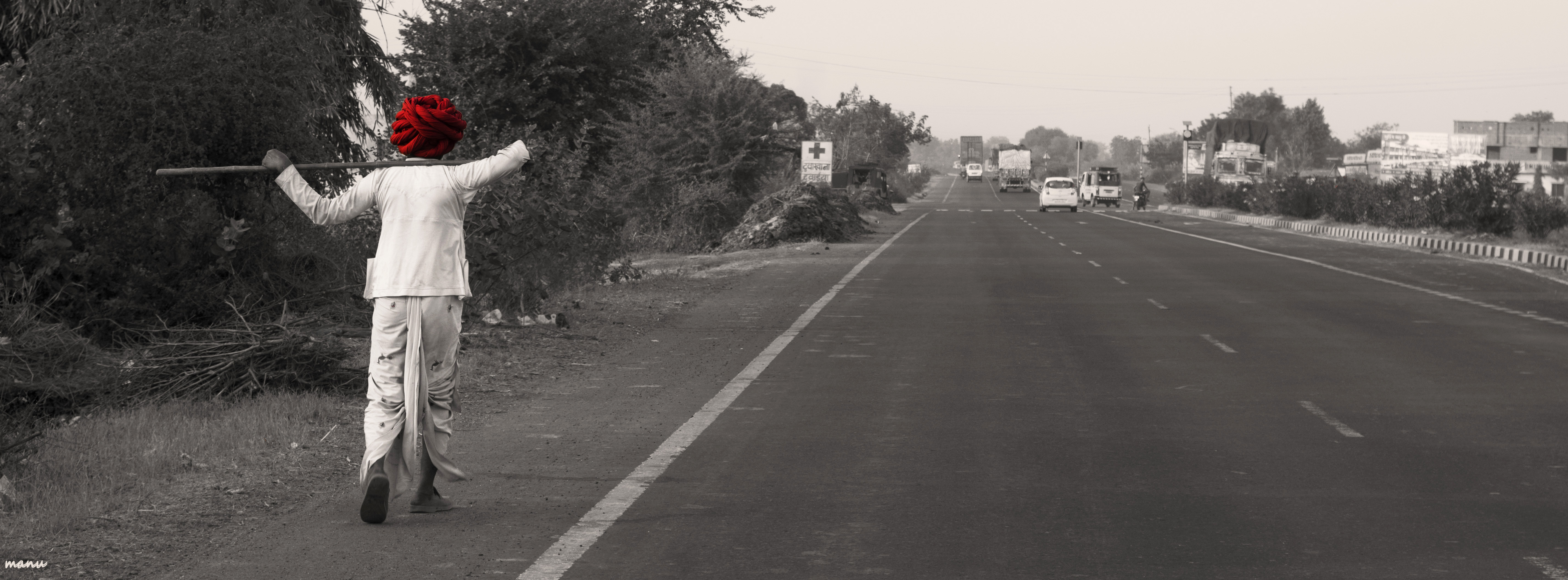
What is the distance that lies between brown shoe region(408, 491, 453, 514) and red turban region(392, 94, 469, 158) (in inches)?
56.1

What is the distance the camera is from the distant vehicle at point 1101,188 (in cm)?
7556

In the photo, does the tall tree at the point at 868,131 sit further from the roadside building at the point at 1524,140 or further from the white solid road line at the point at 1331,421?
the white solid road line at the point at 1331,421

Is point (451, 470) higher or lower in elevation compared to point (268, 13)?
lower

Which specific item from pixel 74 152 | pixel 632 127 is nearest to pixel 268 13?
pixel 74 152

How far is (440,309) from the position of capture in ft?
19.3

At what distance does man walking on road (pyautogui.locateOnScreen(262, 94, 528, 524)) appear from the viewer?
5836 mm

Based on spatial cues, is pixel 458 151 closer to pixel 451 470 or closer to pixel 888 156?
pixel 451 470

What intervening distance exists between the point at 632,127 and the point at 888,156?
80424 mm

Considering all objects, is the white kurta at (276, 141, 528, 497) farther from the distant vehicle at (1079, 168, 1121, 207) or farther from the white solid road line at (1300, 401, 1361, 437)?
the distant vehicle at (1079, 168, 1121, 207)

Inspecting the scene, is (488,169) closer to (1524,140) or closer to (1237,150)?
(1237,150)

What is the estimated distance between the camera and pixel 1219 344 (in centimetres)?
1303

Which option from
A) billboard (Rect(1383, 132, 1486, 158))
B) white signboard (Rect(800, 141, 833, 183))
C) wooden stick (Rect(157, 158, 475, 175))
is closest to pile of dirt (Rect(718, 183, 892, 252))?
white signboard (Rect(800, 141, 833, 183))

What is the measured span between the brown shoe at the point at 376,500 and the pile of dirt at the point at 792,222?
27472mm

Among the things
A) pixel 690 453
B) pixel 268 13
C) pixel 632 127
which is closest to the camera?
pixel 690 453
